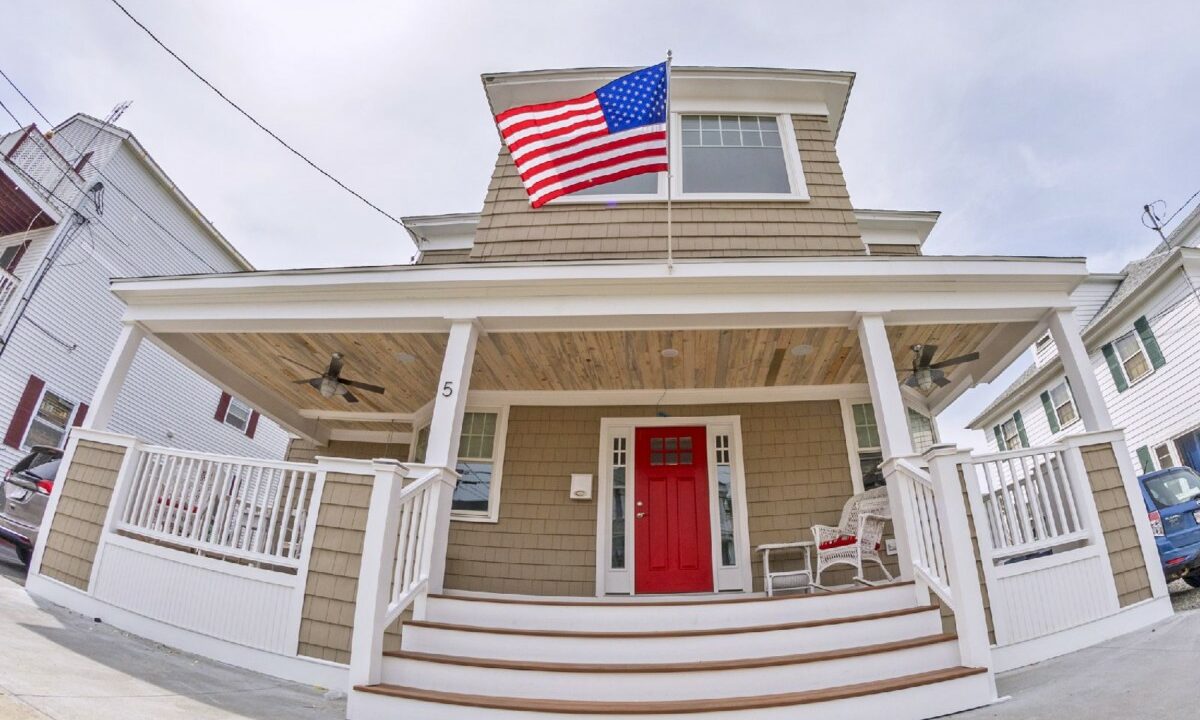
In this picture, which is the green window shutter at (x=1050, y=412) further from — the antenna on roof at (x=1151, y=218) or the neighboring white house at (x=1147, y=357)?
the antenna on roof at (x=1151, y=218)

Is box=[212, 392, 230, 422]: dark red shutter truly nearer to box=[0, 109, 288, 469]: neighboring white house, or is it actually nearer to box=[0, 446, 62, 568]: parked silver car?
box=[0, 109, 288, 469]: neighboring white house

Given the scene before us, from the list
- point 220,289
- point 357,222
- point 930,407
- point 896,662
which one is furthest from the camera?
point 357,222

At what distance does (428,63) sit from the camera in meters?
6.79

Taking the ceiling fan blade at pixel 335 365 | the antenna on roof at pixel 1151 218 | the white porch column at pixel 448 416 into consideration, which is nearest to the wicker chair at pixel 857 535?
the white porch column at pixel 448 416

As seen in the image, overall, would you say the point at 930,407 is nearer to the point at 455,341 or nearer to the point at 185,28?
the point at 455,341

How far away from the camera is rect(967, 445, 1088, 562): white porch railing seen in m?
3.50

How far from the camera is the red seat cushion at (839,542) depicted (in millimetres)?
4879

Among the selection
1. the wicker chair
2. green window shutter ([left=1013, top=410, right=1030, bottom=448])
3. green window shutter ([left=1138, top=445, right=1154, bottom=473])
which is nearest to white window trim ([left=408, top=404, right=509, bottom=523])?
the wicker chair

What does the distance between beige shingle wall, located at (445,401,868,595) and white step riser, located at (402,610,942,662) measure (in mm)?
2327

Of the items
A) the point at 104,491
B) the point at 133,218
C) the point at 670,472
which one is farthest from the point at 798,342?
the point at 133,218

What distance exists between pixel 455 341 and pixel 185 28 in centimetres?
522

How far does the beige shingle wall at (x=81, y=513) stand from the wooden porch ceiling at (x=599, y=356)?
145 cm

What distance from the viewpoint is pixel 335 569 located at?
3.52 metres

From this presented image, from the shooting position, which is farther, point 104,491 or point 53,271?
point 53,271
